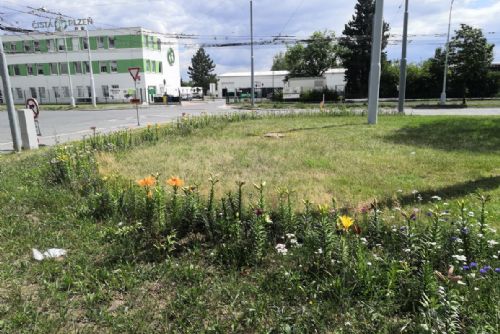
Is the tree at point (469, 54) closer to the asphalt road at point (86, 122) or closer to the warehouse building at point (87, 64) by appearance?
the asphalt road at point (86, 122)

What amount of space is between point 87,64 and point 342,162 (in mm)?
63049

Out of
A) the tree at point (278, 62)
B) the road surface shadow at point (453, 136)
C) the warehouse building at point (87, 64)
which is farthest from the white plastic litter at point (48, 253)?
the tree at point (278, 62)

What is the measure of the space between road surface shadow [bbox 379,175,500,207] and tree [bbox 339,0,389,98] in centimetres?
4633

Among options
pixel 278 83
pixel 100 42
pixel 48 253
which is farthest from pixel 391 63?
pixel 48 253

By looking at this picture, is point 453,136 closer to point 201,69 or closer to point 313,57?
point 313,57

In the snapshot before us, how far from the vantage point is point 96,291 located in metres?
3.16

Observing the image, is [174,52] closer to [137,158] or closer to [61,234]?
[137,158]

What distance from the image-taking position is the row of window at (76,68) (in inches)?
2398

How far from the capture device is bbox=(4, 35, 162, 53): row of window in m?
60.2

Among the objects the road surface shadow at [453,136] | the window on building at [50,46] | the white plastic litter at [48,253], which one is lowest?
the white plastic litter at [48,253]

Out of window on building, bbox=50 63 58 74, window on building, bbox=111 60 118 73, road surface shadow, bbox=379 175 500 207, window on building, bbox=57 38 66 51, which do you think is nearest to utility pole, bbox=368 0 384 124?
road surface shadow, bbox=379 175 500 207

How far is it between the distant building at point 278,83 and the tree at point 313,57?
154cm

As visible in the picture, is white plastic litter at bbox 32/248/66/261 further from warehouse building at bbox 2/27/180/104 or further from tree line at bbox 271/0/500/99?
→ warehouse building at bbox 2/27/180/104

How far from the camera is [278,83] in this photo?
241 ft
